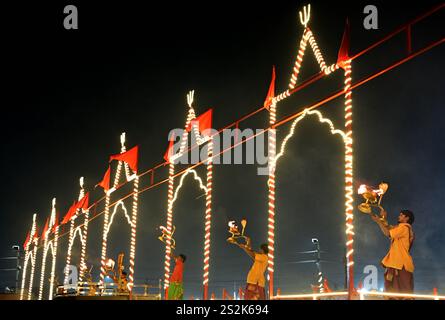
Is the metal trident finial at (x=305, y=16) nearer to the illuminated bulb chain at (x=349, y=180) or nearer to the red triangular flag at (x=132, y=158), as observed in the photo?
the illuminated bulb chain at (x=349, y=180)

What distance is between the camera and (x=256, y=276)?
543 inches

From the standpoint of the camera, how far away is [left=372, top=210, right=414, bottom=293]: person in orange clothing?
32.8ft

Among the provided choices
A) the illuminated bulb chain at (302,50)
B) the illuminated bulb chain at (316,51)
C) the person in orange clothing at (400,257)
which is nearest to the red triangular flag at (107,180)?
the illuminated bulb chain at (302,50)

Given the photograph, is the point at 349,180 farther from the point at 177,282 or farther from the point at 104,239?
the point at 104,239

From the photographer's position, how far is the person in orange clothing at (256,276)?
45.2ft

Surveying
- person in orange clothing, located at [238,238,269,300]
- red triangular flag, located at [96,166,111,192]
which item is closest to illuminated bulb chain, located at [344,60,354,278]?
person in orange clothing, located at [238,238,269,300]

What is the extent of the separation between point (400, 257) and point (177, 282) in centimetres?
726

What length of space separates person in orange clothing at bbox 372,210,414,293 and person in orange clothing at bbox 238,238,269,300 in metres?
4.16

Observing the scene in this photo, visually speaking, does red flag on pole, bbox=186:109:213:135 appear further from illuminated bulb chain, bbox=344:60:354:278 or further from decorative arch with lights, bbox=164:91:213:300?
illuminated bulb chain, bbox=344:60:354:278

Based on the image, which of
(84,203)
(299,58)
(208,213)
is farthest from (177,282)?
(84,203)
